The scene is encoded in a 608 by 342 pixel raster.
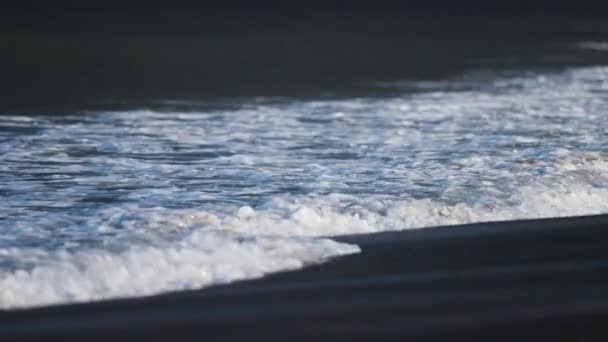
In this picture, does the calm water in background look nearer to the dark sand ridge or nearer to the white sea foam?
the white sea foam

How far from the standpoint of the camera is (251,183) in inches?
205

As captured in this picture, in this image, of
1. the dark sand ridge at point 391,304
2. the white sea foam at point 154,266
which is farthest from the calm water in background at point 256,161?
the dark sand ridge at point 391,304

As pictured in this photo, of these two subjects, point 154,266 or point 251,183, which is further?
point 251,183

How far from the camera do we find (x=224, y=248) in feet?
13.1

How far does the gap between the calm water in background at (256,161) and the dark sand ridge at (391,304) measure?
0.57 ft

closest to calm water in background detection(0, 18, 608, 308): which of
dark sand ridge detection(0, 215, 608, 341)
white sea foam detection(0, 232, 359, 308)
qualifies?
white sea foam detection(0, 232, 359, 308)

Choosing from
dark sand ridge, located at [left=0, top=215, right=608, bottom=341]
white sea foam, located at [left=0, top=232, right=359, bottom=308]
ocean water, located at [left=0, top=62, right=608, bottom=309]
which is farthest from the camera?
ocean water, located at [left=0, top=62, right=608, bottom=309]

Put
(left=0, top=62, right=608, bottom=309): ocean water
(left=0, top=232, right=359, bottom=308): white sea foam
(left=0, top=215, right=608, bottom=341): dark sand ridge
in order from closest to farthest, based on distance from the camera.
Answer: (left=0, top=215, right=608, bottom=341): dark sand ridge, (left=0, top=232, right=359, bottom=308): white sea foam, (left=0, top=62, right=608, bottom=309): ocean water

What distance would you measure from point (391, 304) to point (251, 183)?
1911 mm

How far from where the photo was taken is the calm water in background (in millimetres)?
3955

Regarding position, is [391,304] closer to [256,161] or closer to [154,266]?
[154,266]

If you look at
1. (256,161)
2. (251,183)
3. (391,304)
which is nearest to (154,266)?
(391,304)

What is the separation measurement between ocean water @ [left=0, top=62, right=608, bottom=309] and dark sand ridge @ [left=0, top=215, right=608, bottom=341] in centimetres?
18

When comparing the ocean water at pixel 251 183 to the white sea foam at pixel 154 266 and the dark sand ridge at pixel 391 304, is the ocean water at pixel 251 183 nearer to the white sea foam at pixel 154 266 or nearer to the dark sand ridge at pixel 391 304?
the white sea foam at pixel 154 266
